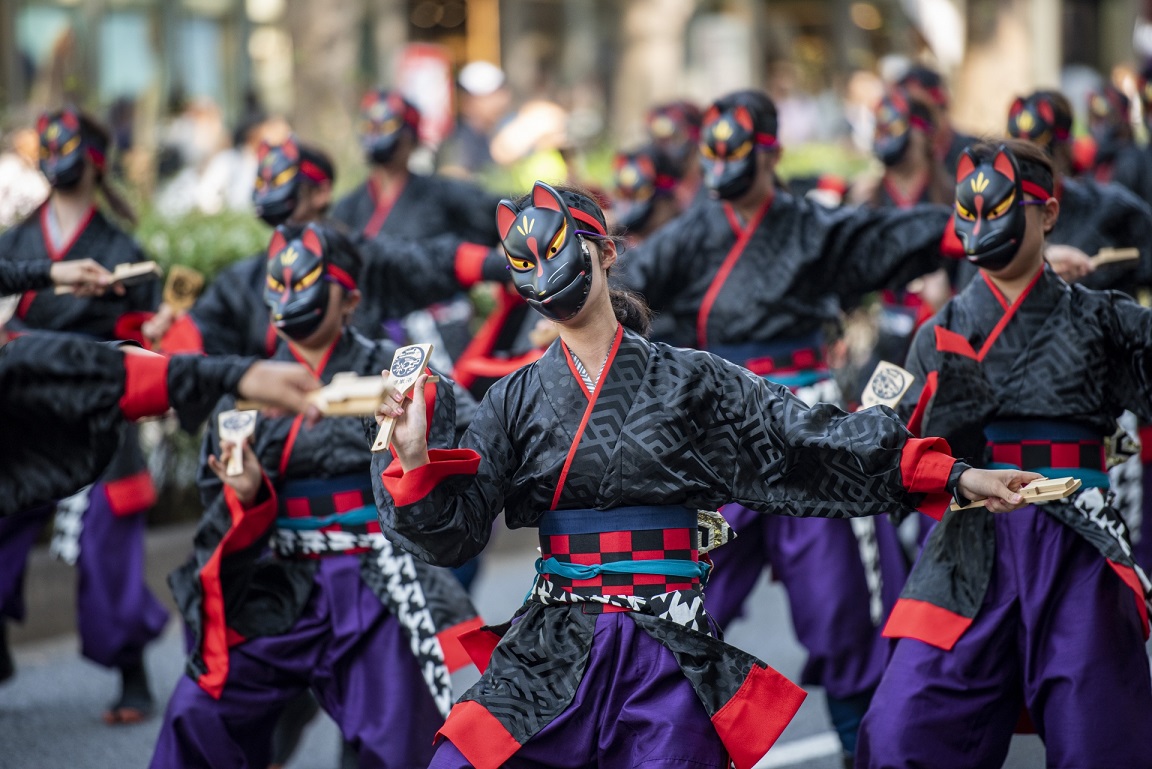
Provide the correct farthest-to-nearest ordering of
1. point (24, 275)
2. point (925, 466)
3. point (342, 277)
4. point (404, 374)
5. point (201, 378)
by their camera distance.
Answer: point (24, 275) < point (342, 277) < point (201, 378) < point (925, 466) < point (404, 374)

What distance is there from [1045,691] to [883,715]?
40 cm

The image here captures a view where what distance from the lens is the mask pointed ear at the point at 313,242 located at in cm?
459

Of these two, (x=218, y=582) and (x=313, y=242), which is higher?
(x=313, y=242)

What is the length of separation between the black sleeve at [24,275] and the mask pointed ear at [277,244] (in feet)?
2.43

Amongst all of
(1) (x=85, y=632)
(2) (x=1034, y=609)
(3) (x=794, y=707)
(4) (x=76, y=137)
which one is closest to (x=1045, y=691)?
(2) (x=1034, y=609)

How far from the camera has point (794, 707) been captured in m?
3.52

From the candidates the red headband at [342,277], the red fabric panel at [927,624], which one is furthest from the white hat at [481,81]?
the red fabric panel at [927,624]

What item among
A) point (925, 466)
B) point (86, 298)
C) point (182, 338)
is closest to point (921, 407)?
point (925, 466)

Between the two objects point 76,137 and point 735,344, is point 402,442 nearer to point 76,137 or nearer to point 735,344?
point 735,344

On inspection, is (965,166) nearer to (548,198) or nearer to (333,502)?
(548,198)

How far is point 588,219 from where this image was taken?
3.64m

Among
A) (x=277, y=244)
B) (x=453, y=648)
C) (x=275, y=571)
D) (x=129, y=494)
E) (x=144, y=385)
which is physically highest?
(x=277, y=244)

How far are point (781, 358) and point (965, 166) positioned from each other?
1.36 m

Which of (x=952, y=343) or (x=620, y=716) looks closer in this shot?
(x=620, y=716)
